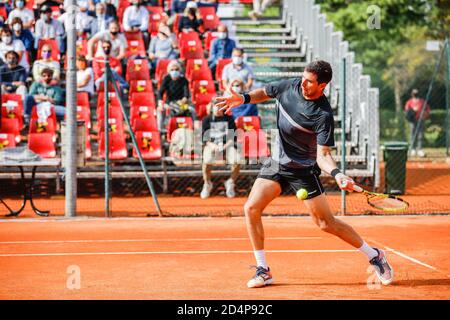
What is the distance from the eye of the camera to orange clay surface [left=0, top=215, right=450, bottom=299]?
9.04 m

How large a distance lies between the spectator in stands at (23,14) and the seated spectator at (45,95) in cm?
317

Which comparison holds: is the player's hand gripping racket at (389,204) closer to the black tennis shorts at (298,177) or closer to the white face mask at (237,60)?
the black tennis shorts at (298,177)

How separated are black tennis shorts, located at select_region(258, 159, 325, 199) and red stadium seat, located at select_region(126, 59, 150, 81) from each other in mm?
11819

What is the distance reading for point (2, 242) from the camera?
43.2ft

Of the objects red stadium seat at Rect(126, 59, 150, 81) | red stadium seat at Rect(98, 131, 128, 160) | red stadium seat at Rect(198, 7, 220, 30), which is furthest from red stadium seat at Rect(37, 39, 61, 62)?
red stadium seat at Rect(198, 7, 220, 30)

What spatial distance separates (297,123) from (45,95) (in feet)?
37.0

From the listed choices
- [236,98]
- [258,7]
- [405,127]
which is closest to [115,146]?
[258,7]

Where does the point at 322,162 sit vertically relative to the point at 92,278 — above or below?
above

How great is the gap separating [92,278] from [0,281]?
98 cm

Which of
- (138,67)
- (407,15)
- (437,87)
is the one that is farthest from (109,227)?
(407,15)

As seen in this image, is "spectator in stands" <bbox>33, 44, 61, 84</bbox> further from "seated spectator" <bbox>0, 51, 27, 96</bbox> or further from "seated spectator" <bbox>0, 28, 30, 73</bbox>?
"seated spectator" <bbox>0, 28, 30, 73</bbox>

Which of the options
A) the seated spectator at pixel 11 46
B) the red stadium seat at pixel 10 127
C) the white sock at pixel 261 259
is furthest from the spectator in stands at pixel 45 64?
the white sock at pixel 261 259
